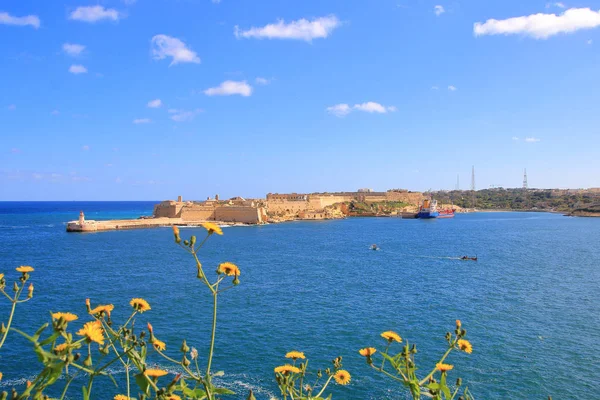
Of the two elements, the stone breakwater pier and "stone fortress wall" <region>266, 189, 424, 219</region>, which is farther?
"stone fortress wall" <region>266, 189, 424, 219</region>

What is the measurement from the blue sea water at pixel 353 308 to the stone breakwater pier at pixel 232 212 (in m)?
16.6

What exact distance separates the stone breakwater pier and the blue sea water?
16.6 m

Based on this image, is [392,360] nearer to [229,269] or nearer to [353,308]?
[229,269]

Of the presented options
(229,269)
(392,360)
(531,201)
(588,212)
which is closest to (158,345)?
(229,269)

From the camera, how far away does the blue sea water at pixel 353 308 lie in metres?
9.70

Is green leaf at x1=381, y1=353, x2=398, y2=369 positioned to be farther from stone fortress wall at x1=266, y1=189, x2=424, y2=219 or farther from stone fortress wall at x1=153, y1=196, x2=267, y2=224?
stone fortress wall at x1=266, y1=189, x2=424, y2=219

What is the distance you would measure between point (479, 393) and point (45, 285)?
16.7 m

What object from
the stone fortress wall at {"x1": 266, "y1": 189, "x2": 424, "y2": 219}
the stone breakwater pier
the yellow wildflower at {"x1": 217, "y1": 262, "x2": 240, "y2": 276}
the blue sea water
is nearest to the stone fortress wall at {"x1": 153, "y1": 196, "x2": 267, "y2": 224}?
the stone breakwater pier

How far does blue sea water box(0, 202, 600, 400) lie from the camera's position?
9.70 m

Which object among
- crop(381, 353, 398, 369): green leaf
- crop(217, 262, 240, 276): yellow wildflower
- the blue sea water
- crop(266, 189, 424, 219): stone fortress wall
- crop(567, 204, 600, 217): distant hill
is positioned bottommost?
the blue sea water

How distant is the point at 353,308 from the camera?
48.9 feet

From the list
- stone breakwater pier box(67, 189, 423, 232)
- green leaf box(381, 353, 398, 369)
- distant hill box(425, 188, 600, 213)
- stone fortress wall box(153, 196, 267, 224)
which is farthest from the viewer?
distant hill box(425, 188, 600, 213)

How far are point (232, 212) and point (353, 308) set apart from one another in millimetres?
44082

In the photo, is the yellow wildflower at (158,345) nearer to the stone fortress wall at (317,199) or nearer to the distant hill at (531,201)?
the stone fortress wall at (317,199)
